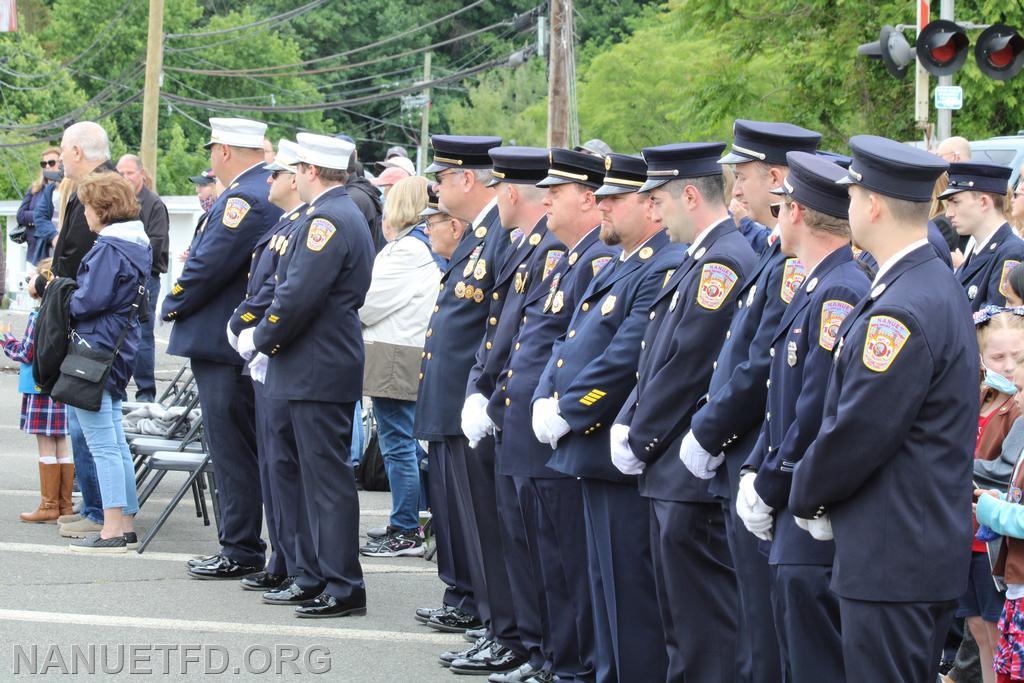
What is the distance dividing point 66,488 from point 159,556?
4.06ft

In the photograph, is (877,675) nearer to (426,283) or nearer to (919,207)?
(919,207)

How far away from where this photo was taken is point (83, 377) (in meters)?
8.23

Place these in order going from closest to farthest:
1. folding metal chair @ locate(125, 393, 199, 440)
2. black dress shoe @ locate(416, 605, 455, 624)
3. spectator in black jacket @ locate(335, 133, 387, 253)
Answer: black dress shoe @ locate(416, 605, 455, 624) → folding metal chair @ locate(125, 393, 199, 440) → spectator in black jacket @ locate(335, 133, 387, 253)

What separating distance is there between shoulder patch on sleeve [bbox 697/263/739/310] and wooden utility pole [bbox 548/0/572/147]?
17616 mm

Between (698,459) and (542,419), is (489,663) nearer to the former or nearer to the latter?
(542,419)

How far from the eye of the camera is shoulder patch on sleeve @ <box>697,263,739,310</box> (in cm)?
506

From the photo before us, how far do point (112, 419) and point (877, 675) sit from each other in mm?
5511

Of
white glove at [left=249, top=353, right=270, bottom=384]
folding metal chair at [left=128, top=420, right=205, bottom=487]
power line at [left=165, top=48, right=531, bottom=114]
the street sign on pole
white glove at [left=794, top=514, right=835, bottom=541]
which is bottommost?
folding metal chair at [left=128, top=420, right=205, bottom=487]

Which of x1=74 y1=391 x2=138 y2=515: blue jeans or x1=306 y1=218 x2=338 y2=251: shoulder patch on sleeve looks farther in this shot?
x1=74 y1=391 x2=138 y2=515: blue jeans

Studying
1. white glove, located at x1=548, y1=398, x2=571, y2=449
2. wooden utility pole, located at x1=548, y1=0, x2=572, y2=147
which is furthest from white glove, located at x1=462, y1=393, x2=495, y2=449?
wooden utility pole, located at x1=548, y1=0, x2=572, y2=147

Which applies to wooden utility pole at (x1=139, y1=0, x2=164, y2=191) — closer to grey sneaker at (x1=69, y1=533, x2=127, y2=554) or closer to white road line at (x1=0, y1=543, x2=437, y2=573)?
white road line at (x1=0, y1=543, x2=437, y2=573)

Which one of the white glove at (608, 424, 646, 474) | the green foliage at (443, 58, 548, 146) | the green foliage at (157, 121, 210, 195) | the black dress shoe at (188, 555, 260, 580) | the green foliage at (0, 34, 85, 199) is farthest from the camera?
the green foliage at (443, 58, 548, 146)

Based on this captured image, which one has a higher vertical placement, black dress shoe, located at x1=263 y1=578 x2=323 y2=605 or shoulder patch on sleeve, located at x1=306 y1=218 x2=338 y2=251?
shoulder patch on sleeve, located at x1=306 y1=218 x2=338 y2=251

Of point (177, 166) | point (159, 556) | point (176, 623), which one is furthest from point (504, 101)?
point (176, 623)
